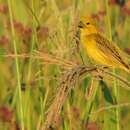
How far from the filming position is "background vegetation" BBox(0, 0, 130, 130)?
286 cm

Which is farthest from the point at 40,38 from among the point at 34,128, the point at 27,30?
the point at 34,128

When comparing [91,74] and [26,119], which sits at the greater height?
[91,74]

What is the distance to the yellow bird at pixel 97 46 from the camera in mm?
3420

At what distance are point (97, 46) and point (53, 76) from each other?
3.99ft

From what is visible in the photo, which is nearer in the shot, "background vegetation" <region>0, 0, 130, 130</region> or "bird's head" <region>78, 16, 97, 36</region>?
"background vegetation" <region>0, 0, 130, 130</region>

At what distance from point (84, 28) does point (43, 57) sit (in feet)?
5.07

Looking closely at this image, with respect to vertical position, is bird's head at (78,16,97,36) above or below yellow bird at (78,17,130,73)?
above

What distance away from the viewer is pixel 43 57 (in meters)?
2.48

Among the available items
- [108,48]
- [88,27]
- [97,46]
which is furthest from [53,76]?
[88,27]

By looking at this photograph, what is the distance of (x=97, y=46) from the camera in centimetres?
388

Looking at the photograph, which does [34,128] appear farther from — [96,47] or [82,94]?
[96,47]

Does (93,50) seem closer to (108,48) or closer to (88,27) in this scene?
(88,27)

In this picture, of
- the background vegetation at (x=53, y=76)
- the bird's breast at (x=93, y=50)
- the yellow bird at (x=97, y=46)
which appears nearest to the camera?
the background vegetation at (x=53, y=76)

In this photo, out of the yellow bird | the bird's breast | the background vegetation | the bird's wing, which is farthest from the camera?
the bird's breast
